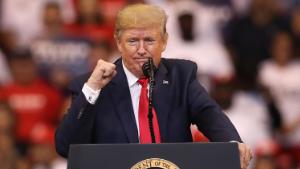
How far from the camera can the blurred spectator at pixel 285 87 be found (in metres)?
7.40

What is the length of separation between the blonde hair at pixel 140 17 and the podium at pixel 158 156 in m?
0.50

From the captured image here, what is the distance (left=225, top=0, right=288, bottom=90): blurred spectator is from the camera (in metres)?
7.82

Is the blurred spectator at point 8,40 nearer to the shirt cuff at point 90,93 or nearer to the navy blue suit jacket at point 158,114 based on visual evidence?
the navy blue suit jacket at point 158,114

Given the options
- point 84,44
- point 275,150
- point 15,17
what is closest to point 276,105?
point 275,150

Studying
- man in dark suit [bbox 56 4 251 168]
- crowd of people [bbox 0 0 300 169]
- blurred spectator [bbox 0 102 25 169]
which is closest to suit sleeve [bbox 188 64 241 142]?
man in dark suit [bbox 56 4 251 168]

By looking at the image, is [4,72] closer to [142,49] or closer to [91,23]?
[91,23]

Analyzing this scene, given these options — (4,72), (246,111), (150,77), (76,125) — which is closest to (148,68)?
(150,77)

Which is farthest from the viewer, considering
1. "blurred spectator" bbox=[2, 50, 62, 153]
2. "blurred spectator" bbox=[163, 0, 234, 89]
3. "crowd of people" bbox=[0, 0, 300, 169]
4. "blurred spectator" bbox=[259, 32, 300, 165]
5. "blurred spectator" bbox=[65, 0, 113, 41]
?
"blurred spectator" bbox=[65, 0, 113, 41]

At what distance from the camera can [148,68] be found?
3.35m

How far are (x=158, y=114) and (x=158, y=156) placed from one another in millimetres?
386

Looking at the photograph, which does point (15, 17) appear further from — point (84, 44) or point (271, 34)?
point (271, 34)

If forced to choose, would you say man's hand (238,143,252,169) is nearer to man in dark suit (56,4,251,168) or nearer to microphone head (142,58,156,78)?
man in dark suit (56,4,251,168)

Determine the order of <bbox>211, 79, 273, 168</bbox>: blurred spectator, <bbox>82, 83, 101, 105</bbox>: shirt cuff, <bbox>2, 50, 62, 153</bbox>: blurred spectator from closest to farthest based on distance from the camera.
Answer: <bbox>82, 83, 101, 105</bbox>: shirt cuff < <bbox>211, 79, 273, 168</bbox>: blurred spectator < <bbox>2, 50, 62, 153</bbox>: blurred spectator

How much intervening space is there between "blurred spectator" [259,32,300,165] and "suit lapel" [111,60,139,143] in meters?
3.95
